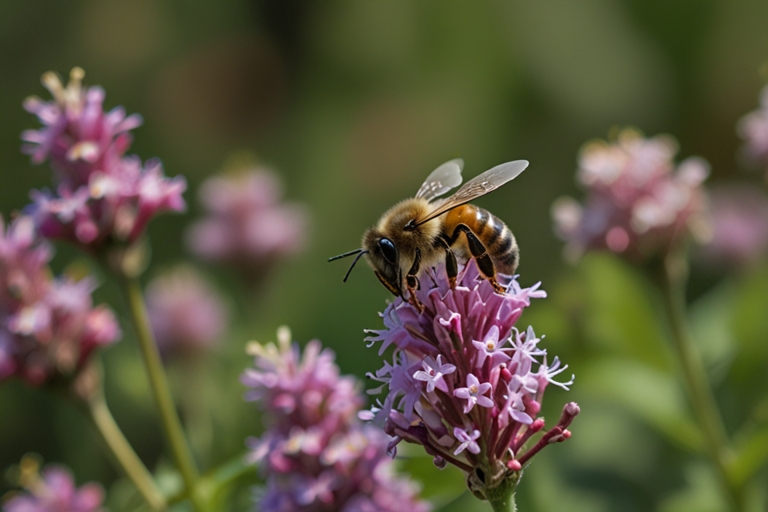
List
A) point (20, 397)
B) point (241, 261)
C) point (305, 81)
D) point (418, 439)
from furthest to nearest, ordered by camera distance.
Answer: point (305, 81)
point (20, 397)
point (241, 261)
point (418, 439)

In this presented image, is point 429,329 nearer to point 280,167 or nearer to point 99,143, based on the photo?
point 99,143

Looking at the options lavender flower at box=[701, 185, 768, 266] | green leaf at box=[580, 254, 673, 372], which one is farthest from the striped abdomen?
lavender flower at box=[701, 185, 768, 266]

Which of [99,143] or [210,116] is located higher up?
[99,143]

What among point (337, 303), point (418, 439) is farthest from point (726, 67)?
point (418, 439)

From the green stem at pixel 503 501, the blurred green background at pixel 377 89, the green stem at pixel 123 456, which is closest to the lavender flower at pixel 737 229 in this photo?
the blurred green background at pixel 377 89

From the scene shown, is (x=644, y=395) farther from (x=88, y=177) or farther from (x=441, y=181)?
(x=88, y=177)

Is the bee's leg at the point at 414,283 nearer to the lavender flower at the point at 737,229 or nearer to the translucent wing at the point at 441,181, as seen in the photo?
the translucent wing at the point at 441,181
